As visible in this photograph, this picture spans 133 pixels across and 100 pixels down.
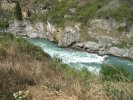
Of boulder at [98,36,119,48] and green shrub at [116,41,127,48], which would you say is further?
boulder at [98,36,119,48]

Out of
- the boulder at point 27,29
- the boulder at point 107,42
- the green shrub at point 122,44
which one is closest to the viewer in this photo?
the green shrub at point 122,44

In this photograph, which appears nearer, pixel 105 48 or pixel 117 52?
pixel 117 52

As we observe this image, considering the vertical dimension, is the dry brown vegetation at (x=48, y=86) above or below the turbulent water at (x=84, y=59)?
above

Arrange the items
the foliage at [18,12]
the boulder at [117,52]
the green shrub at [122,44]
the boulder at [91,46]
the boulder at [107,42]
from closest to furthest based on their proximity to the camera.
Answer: the boulder at [117,52] < the green shrub at [122,44] < the boulder at [91,46] < the boulder at [107,42] < the foliage at [18,12]

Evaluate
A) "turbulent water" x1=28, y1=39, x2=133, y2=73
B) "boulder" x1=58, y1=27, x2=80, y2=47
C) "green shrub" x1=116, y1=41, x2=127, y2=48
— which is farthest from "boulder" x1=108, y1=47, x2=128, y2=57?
"boulder" x1=58, y1=27, x2=80, y2=47

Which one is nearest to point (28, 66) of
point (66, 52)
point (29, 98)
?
point (29, 98)

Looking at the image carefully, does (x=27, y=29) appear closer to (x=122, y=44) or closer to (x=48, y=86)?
(x=122, y=44)

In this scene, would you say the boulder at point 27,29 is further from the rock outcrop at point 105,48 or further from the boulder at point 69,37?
the rock outcrop at point 105,48

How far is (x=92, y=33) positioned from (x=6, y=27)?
76.9 ft

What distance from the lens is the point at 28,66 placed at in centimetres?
895

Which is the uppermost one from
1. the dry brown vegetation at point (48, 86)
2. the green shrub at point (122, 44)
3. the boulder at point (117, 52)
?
the dry brown vegetation at point (48, 86)

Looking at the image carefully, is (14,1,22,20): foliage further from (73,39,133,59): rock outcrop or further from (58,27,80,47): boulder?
(73,39,133,59): rock outcrop

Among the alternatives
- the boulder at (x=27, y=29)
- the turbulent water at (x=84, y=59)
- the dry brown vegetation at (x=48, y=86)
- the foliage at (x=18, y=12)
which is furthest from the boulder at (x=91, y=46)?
the dry brown vegetation at (x=48, y=86)

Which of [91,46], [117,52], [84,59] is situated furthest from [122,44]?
[84,59]
